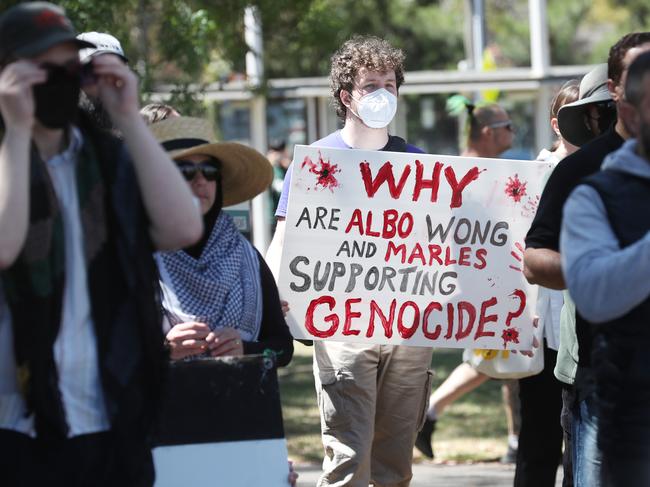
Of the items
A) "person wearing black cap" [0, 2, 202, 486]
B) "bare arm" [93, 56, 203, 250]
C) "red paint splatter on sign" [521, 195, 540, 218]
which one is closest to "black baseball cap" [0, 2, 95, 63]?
"person wearing black cap" [0, 2, 202, 486]

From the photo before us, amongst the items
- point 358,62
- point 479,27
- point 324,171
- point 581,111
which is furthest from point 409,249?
point 479,27

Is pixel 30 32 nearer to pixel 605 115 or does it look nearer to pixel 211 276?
pixel 211 276

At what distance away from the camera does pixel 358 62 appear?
554cm

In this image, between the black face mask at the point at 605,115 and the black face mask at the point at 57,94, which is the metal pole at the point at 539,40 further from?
the black face mask at the point at 57,94

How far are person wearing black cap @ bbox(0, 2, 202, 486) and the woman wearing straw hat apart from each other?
2.42 ft

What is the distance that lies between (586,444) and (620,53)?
1.19 m

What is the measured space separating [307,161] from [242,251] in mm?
1275

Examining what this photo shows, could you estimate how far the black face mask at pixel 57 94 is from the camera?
2.95 m

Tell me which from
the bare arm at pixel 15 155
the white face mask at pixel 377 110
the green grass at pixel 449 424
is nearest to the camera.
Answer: the bare arm at pixel 15 155

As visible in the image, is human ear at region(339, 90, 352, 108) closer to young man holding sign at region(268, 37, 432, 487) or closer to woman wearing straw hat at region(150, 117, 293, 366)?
young man holding sign at region(268, 37, 432, 487)

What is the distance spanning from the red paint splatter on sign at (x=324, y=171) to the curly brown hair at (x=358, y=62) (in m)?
0.39

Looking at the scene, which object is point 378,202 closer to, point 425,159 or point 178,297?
point 425,159

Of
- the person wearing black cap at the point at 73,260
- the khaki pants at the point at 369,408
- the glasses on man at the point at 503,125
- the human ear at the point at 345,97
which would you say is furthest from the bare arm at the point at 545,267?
the glasses on man at the point at 503,125

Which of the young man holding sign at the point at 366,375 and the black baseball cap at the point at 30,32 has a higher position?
the black baseball cap at the point at 30,32
